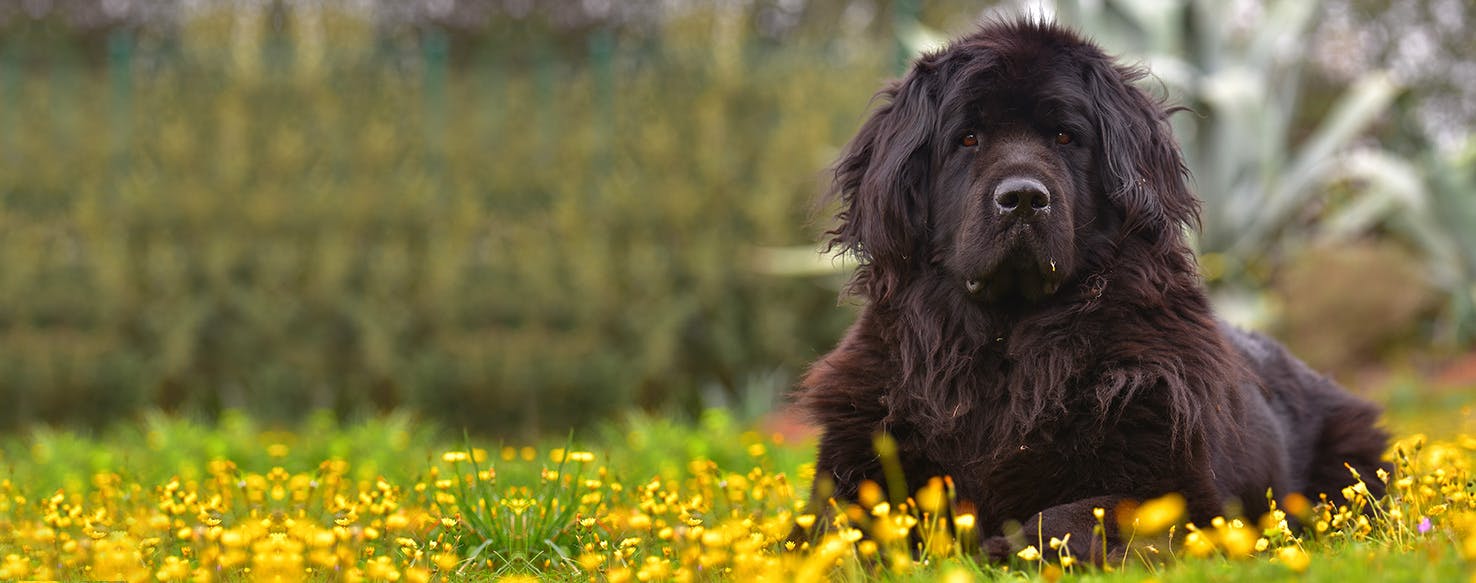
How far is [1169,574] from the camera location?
2432 millimetres

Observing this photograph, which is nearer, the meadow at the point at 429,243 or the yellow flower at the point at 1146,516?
the yellow flower at the point at 1146,516

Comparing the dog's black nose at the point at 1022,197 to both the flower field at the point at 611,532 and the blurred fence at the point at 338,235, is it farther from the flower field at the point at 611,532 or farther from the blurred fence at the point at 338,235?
the blurred fence at the point at 338,235

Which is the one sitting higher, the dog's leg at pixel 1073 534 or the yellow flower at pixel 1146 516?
Result: the yellow flower at pixel 1146 516

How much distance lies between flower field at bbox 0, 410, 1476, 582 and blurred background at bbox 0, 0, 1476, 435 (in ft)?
9.64

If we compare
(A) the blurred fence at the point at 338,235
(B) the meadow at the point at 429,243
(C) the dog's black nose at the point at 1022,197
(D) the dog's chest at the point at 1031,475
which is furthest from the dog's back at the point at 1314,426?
(A) the blurred fence at the point at 338,235

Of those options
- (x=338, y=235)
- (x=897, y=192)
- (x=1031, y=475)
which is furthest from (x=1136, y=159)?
(x=338, y=235)

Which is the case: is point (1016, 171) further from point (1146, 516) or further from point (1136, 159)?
point (1146, 516)

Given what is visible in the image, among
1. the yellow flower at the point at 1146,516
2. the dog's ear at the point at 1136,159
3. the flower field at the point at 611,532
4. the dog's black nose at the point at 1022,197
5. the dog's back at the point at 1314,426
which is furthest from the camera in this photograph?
the dog's back at the point at 1314,426

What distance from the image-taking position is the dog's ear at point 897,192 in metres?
3.58

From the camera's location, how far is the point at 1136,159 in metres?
3.52

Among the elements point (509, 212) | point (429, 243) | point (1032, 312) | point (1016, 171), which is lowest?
point (429, 243)

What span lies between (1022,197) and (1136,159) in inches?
19.8

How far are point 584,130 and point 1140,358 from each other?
20.9 ft

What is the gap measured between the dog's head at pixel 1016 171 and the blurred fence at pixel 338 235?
14.6 ft
